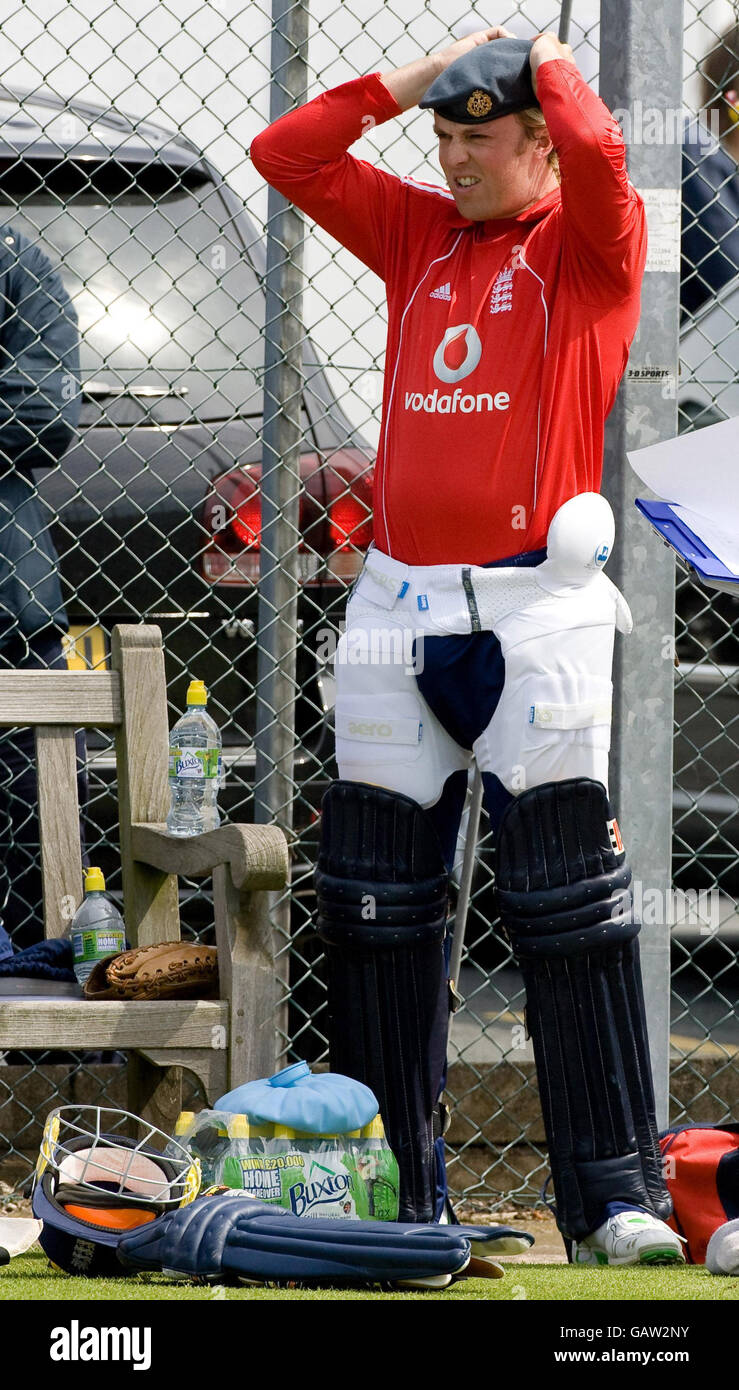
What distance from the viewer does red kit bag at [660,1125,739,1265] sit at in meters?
2.78

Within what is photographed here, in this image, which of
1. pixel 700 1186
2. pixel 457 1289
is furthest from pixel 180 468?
pixel 457 1289

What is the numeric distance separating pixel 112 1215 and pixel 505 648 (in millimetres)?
1068

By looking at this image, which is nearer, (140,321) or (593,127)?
(593,127)

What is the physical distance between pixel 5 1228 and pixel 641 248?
6.12 ft

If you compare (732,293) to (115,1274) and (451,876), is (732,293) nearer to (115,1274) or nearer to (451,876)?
(451,876)

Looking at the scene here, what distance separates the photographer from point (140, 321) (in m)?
3.96

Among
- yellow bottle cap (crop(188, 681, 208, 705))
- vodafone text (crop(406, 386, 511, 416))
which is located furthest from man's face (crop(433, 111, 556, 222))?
yellow bottle cap (crop(188, 681, 208, 705))

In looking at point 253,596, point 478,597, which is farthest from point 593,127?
point 253,596

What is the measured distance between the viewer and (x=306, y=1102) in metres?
2.60

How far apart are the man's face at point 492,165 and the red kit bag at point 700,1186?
1638 millimetres

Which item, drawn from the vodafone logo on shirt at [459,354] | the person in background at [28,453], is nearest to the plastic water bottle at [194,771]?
the person in background at [28,453]

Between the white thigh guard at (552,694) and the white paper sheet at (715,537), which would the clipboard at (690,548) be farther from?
the white thigh guard at (552,694)

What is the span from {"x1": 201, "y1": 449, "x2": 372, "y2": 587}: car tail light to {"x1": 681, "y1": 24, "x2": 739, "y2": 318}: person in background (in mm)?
871

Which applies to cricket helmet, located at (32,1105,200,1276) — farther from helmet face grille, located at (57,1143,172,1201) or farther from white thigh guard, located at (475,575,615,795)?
white thigh guard, located at (475,575,615,795)
